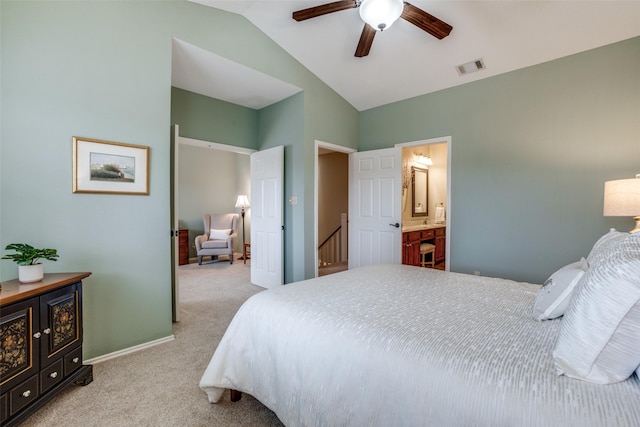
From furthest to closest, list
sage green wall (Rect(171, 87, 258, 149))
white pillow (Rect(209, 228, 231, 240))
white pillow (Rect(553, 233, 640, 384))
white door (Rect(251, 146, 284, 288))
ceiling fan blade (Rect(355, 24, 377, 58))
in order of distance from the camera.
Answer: white pillow (Rect(209, 228, 231, 240)) < white door (Rect(251, 146, 284, 288)) < sage green wall (Rect(171, 87, 258, 149)) < ceiling fan blade (Rect(355, 24, 377, 58)) < white pillow (Rect(553, 233, 640, 384))

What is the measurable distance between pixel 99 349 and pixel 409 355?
93.8 inches

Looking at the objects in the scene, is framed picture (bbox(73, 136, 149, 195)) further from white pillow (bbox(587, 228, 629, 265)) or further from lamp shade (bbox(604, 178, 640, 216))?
lamp shade (bbox(604, 178, 640, 216))

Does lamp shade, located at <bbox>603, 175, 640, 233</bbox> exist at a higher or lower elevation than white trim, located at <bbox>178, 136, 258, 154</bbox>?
→ lower

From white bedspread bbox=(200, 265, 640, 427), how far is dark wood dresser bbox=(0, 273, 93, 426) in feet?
2.91

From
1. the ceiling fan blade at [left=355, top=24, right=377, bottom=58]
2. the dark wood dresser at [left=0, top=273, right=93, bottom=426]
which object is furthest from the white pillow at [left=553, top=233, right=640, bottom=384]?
the dark wood dresser at [left=0, top=273, right=93, bottom=426]

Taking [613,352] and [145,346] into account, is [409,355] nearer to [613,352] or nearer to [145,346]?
[613,352]

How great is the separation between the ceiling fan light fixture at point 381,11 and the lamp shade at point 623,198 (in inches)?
83.1

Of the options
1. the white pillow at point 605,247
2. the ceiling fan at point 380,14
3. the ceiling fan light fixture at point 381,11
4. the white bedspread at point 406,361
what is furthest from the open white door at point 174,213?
the white pillow at point 605,247

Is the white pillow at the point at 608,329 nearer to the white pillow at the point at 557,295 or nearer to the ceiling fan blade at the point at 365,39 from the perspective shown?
the white pillow at the point at 557,295

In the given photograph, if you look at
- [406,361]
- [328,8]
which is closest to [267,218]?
[328,8]

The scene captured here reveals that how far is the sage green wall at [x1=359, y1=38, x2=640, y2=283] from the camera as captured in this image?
267 centimetres

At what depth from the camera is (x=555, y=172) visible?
9.66 ft

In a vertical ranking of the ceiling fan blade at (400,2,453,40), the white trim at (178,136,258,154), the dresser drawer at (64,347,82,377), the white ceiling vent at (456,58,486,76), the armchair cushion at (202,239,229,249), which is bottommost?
the dresser drawer at (64,347,82,377)

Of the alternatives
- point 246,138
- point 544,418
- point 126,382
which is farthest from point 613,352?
point 246,138
